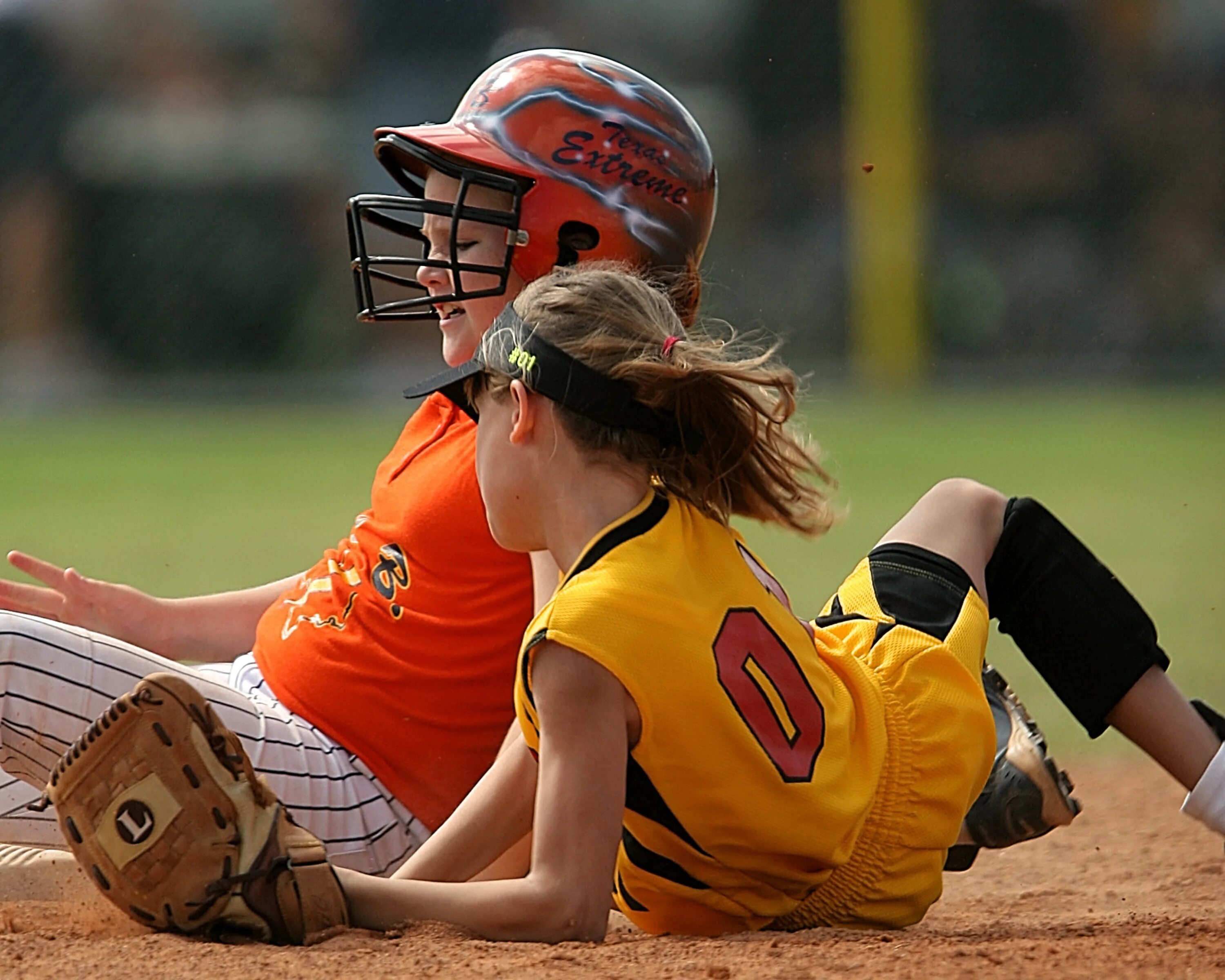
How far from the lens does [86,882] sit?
257 cm

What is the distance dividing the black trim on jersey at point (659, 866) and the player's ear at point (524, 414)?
20.4 inches

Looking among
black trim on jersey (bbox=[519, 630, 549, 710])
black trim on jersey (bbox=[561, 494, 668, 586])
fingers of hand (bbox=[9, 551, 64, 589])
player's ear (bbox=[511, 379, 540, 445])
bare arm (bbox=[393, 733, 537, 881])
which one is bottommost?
bare arm (bbox=[393, 733, 537, 881])

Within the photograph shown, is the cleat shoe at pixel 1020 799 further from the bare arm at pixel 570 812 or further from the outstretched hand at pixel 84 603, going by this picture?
the outstretched hand at pixel 84 603

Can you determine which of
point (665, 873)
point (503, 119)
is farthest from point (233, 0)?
point (665, 873)

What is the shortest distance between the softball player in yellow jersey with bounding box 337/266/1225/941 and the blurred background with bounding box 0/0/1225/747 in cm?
1069

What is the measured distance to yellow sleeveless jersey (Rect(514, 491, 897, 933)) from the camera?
2.02 metres

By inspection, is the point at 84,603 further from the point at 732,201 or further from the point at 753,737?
the point at 732,201

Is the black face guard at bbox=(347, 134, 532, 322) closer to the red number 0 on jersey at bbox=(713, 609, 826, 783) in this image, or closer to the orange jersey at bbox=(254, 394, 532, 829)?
the orange jersey at bbox=(254, 394, 532, 829)

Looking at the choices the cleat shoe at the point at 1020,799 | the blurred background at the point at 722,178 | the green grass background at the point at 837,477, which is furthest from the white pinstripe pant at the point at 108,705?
the blurred background at the point at 722,178

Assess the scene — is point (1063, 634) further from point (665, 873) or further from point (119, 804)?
point (119, 804)

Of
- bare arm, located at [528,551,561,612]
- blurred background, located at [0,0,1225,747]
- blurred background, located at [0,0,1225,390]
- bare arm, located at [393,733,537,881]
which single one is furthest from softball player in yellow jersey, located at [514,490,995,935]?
blurred background, located at [0,0,1225,390]

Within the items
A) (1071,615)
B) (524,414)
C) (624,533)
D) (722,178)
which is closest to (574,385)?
(524,414)

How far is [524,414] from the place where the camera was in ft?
7.23

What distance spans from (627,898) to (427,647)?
1.85 ft
